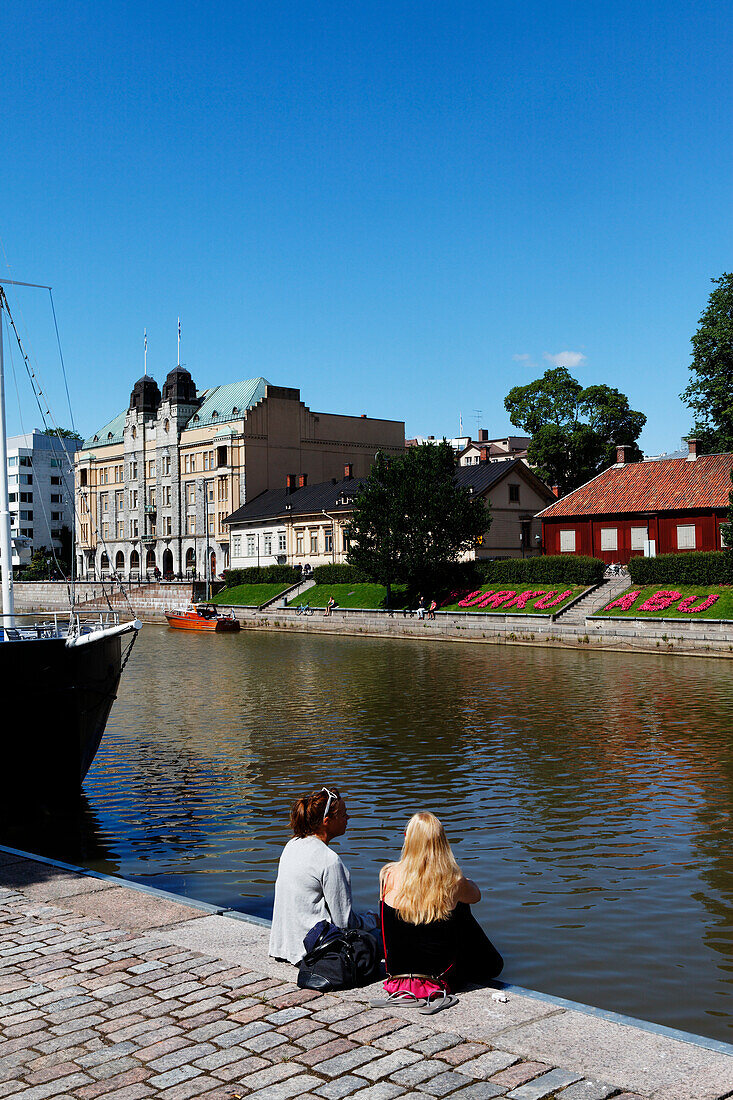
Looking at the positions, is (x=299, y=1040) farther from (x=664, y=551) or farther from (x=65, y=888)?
(x=664, y=551)

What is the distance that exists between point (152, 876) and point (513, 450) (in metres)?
136

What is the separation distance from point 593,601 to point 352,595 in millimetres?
20385

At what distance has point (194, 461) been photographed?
10381cm

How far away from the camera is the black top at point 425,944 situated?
278 inches

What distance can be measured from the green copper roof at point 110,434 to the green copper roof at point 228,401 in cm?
1554

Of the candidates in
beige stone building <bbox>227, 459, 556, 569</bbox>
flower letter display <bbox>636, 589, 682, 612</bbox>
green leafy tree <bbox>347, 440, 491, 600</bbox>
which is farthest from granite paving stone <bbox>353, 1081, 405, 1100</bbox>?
beige stone building <bbox>227, 459, 556, 569</bbox>

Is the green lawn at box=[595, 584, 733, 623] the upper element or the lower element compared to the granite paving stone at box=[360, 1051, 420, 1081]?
upper

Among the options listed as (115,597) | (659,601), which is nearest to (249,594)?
(115,597)

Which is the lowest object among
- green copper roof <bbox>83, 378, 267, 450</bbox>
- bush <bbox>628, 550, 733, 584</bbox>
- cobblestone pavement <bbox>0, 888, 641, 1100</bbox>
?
cobblestone pavement <bbox>0, 888, 641, 1100</bbox>

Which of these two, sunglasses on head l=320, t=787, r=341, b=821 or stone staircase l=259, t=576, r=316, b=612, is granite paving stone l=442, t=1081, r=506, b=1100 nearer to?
sunglasses on head l=320, t=787, r=341, b=821

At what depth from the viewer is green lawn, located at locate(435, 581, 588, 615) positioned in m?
53.2

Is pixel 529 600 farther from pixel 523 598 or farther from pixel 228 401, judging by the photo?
pixel 228 401

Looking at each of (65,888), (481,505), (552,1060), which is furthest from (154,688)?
(481,505)

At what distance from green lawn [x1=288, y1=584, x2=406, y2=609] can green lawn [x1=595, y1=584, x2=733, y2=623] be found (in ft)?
56.4
